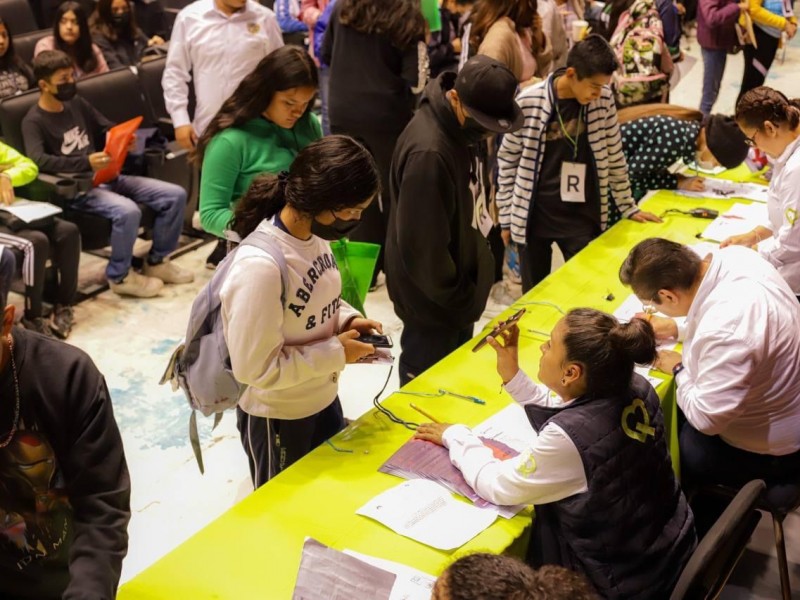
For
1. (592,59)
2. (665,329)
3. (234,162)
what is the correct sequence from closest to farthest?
1. (665,329)
2. (234,162)
3. (592,59)

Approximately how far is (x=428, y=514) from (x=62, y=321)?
2.77 m

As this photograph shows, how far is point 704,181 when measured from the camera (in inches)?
169

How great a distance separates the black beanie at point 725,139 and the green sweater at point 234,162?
1.92 m

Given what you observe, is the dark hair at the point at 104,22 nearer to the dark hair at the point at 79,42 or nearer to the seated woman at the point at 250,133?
the dark hair at the point at 79,42

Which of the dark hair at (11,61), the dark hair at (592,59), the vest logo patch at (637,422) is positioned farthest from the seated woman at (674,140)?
the dark hair at (11,61)

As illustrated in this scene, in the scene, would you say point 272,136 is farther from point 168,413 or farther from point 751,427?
point 751,427

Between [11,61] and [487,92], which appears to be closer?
[487,92]


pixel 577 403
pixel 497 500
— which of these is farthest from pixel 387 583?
pixel 577 403

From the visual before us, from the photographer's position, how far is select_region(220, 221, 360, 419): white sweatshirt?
2.05 metres

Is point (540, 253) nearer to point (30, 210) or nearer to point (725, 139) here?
point (725, 139)

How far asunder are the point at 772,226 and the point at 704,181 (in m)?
0.90

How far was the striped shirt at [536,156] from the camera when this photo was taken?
11.3 ft

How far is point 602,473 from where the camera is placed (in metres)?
1.94

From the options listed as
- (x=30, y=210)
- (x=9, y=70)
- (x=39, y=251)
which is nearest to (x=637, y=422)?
(x=39, y=251)
